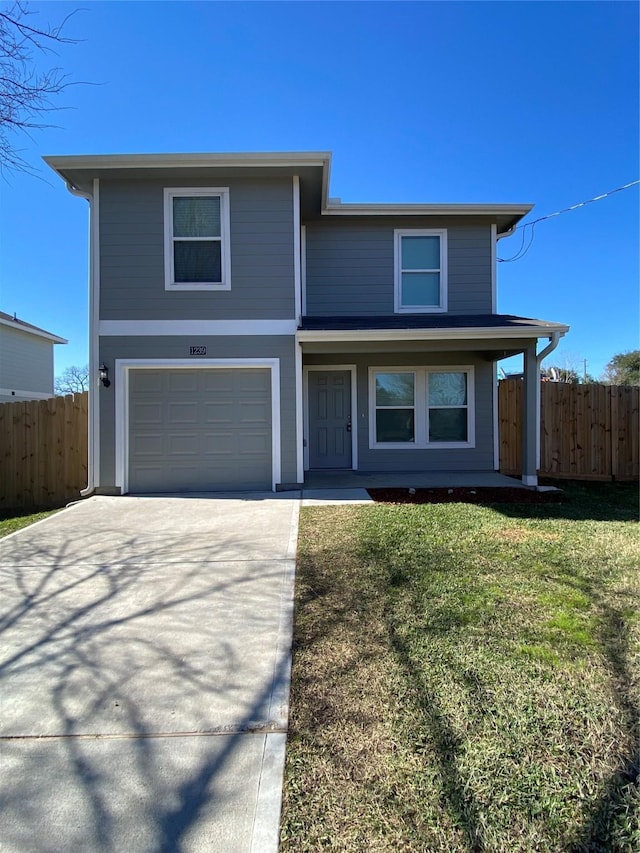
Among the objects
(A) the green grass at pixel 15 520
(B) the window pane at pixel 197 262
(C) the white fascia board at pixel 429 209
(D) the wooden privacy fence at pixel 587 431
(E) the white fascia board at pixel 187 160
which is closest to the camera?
(A) the green grass at pixel 15 520

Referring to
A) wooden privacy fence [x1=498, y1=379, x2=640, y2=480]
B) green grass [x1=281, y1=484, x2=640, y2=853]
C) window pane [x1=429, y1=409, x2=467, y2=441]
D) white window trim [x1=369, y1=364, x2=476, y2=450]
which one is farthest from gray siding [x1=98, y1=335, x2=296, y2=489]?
wooden privacy fence [x1=498, y1=379, x2=640, y2=480]

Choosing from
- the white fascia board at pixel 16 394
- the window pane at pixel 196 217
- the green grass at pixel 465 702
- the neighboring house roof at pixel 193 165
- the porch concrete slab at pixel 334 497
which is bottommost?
the green grass at pixel 465 702

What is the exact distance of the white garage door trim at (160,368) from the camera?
8.01 metres

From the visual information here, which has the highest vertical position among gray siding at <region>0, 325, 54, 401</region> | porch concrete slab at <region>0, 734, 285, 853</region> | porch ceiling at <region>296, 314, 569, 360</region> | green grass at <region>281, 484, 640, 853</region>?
gray siding at <region>0, 325, 54, 401</region>

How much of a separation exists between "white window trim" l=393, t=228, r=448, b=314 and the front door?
184 centimetres

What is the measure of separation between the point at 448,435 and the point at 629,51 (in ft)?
28.4

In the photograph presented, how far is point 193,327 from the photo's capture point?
317 inches

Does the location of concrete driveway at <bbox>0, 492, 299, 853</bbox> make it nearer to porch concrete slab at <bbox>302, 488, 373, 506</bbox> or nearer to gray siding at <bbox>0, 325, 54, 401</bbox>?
porch concrete slab at <bbox>302, 488, 373, 506</bbox>

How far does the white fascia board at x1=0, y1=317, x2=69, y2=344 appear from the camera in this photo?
16.6m

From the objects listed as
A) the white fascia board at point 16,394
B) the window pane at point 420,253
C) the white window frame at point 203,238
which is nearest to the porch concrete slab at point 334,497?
the white window frame at point 203,238

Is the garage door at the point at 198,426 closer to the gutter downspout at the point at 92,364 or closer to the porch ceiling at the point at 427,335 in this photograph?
the gutter downspout at the point at 92,364

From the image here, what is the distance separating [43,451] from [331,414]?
5.78 meters

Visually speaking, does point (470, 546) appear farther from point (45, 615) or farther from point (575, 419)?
point (575, 419)

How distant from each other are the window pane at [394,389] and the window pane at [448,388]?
1.62 ft
